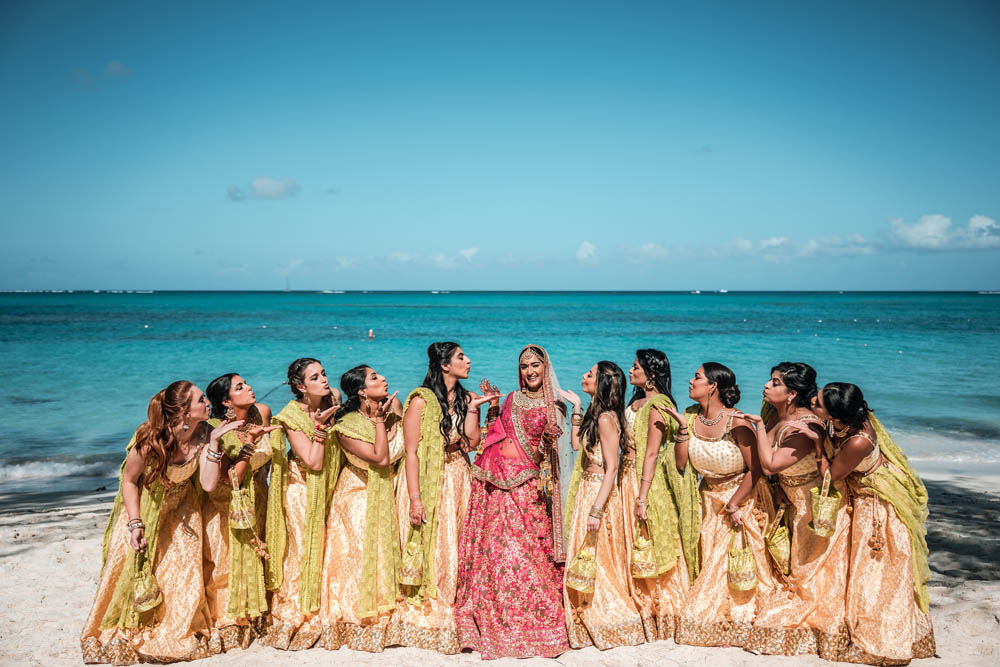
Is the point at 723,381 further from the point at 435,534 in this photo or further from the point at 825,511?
the point at 435,534

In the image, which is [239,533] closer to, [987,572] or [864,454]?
[864,454]

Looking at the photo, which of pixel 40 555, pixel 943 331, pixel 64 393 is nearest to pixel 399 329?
pixel 64 393

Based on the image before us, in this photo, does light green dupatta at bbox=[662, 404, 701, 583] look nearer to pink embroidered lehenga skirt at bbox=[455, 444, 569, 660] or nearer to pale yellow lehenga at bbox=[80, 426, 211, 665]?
pink embroidered lehenga skirt at bbox=[455, 444, 569, 660]

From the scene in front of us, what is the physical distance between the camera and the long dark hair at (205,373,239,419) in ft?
14.8

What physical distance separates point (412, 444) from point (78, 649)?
262 centimetres

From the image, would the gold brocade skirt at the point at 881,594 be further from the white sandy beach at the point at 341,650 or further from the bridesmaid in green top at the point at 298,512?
the bridesmaid in green top at the point at 298,512

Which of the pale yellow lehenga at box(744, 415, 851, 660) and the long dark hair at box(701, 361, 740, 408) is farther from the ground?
the long dark hair at box(701, 361, 740, 408)

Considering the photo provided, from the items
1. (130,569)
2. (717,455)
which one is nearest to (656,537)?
(717,455)

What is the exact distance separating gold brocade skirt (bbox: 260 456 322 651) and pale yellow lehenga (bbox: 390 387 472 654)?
23.3 inches

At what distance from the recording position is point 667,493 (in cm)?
459

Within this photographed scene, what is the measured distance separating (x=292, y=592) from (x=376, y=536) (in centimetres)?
71

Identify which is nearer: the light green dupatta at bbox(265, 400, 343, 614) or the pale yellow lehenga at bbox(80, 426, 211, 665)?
the pale yellow lehenga at bbox(80, 426, 211, 665)

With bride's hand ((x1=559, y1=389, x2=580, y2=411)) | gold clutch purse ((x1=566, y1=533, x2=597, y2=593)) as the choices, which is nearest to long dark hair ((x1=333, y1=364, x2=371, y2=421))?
bride's hand ((x1=559, y1=389, x2=580, y2=411))

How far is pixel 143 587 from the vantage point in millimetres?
4090
